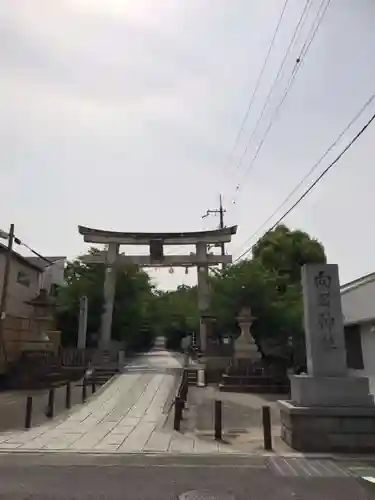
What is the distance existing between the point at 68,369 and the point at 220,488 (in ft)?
72.3

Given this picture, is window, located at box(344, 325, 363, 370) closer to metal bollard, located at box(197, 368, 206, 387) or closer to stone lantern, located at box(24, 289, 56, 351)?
metal bollard, located at box(197, 368, 206, 387)

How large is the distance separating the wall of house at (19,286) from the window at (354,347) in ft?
61.6

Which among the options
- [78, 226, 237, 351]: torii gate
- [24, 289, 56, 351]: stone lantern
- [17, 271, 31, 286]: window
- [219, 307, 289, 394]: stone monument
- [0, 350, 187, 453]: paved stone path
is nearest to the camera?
[0, 350, 187, 453]: paved stone path

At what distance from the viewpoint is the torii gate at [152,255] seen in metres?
33.8

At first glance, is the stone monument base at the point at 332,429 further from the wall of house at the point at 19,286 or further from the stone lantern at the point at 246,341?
the wall of house at the point at 19,286

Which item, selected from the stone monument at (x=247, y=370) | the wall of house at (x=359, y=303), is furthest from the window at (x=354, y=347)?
the stone monument at (x=247, y=370)

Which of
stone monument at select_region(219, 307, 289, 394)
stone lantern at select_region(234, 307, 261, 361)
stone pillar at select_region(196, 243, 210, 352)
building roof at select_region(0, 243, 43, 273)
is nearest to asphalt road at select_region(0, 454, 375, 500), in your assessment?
stone monument at select_region(219, 307, 289, 394)

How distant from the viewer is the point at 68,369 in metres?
27.1

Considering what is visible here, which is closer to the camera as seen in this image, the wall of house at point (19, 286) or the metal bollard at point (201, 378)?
the metal bollard at point (201, 378)

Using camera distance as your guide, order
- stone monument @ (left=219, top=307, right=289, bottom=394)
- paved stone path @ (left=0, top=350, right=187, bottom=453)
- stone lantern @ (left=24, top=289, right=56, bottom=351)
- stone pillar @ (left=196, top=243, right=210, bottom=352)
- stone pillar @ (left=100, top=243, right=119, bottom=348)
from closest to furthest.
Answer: paved stone path @ (left=0, top=350, right=187, bottom=453) < stone monument @ (left=219, top=307, right=289, bottom=394) < stone lantern @ (left=24, top=289, right=56, bottom=351) < stone pillar @ (left=196, top=243, right=210, bottom=352) < stone pillar @ (left=100, top=243, right=119, bottom=348)

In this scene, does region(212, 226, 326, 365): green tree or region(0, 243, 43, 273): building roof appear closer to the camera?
region(212, 226, 326, 365): green tree

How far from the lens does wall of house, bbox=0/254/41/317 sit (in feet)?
87.2

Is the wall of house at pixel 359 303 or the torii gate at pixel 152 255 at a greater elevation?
the torii gate at pixel 152 255

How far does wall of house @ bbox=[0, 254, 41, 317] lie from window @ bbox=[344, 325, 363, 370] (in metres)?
18.8
